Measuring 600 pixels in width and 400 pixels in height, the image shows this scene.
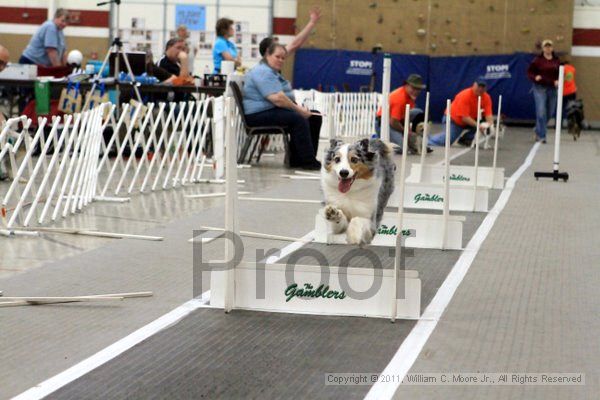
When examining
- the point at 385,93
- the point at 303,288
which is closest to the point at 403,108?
the point at 385,93

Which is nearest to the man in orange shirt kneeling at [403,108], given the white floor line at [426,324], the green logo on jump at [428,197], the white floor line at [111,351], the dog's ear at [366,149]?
the green logo on jump at [428,197]

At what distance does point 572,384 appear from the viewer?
4277mm

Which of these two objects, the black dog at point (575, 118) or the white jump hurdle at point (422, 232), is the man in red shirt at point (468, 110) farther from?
the white jump hurdle at point (422, 232)

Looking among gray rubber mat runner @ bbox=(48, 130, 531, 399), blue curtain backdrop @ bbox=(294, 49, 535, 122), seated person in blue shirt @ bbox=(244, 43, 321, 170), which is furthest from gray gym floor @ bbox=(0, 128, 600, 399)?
blue curtain backdrop @ bbox=(294, 49, 535, 122)

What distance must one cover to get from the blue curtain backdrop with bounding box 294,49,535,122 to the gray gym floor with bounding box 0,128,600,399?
58.8ft

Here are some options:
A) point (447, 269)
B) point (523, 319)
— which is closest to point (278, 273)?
point (523, 319)

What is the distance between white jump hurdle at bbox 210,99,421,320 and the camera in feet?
17.6

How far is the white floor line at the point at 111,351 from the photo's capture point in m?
4.04

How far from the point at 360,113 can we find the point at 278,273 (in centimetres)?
1603

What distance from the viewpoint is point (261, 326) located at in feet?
16.9

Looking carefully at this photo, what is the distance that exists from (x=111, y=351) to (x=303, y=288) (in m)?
→ 1.22

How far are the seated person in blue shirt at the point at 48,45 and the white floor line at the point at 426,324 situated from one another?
7687 mm

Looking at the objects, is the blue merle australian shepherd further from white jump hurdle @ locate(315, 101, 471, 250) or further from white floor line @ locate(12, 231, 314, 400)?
white floor line @ locate(12, 231, 314, 400)

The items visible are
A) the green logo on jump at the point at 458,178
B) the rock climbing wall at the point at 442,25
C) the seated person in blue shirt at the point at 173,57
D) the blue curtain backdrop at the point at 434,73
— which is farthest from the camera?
the rock climbing wall at the point at 442,25
